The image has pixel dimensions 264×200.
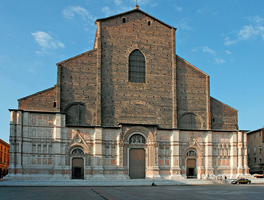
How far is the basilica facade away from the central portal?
0.35ft

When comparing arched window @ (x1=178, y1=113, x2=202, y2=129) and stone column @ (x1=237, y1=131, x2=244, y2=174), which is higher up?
arched window @ (x1=178, y1=113, x2=202, y2=129)

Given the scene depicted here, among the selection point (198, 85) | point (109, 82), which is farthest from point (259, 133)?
point (109, 82)

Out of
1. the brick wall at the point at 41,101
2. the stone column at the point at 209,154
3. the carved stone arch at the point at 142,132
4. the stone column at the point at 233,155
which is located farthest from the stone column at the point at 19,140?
the stone column at the point at 233,155

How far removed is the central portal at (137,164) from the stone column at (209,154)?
284 inches

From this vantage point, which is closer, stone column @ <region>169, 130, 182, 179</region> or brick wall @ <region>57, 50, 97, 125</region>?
brick wall @ <region>57, 50, 97, 125</region>

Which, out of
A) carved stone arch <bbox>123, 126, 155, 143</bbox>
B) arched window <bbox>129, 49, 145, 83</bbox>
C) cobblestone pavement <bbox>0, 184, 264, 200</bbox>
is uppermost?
arched window <bbox>129, 49, 145, 83</bbox>

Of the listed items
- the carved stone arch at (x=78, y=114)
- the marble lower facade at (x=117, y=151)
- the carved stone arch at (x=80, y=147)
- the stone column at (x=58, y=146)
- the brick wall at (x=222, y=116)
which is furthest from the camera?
the brick wall at (x=222, y=116)

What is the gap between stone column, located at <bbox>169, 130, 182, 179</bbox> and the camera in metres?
37.8

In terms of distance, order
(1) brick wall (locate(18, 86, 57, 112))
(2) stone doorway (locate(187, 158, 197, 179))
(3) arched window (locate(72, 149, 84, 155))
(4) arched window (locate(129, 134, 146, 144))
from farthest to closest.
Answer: (2) stone doorway (locate(187, 158, 197, 179))
(4) arched window (locate(129, 134, 146, 144))
(3) arched window (locate(72, 149, 84, 155))
(1) brick wall (locate(18, 86, 57, 112))

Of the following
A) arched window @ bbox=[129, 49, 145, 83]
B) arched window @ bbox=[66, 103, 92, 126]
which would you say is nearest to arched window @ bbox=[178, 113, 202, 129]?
arched window @ bbox=[129, 49, 145, 83]

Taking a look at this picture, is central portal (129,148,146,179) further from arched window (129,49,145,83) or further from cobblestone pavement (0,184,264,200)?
cobblestone pavement (0,184,264,200)

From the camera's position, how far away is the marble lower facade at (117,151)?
3453 centimetres

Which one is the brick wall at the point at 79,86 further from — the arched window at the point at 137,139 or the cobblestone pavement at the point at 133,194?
the cobblestone pavement at the point at 133,194

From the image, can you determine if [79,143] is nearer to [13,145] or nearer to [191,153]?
[13,145]
